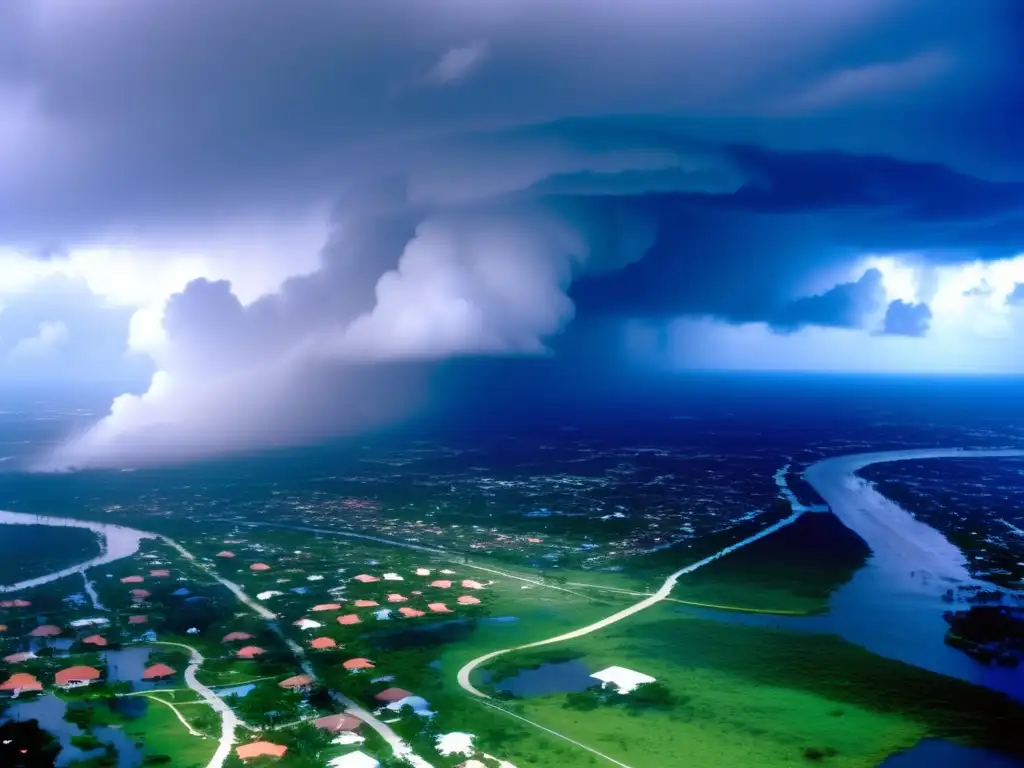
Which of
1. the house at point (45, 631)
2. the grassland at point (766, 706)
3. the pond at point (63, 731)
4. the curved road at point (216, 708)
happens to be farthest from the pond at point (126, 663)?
the grassland at point (766, 706)

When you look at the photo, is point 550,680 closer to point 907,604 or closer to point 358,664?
point 358,664

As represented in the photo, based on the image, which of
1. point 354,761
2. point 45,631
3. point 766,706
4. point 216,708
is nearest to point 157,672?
point 216,708

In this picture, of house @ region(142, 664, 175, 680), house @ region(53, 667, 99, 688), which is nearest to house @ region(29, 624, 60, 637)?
house @ region(53, 667, 99, 688)

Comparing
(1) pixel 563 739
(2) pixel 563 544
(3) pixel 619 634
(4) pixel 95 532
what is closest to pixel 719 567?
(2) pixel 563 544

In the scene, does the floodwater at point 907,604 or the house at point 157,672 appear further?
the floodwater at point 907,604

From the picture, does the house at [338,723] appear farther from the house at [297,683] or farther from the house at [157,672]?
the house at [157,672]

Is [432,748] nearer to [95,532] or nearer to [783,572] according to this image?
[783,572]
